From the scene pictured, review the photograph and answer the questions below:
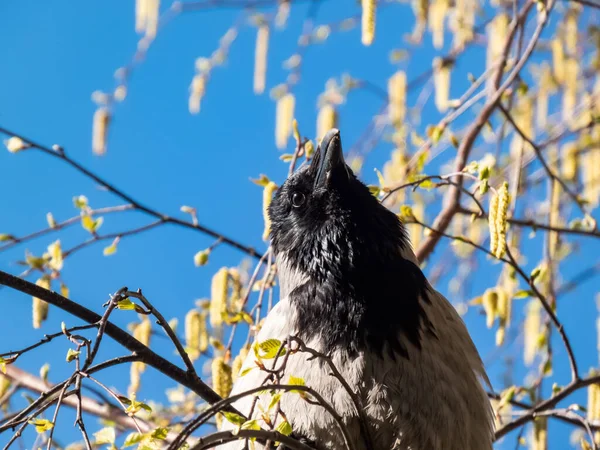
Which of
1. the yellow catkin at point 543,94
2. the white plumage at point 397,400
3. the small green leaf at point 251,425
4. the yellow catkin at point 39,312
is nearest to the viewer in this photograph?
the small green leaf at point 251,425

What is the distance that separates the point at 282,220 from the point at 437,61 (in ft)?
5.48

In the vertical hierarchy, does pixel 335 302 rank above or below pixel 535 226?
below

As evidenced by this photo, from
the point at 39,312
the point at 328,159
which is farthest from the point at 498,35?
the point at 39,312

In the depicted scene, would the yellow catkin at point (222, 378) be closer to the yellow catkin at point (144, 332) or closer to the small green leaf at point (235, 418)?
the yellow catkin at point (144, 332)

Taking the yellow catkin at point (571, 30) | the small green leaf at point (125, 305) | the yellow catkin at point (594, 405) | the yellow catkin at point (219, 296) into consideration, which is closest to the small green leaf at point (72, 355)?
the small green leaf at point (125, 305)

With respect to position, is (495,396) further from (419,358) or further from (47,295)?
(47,295)

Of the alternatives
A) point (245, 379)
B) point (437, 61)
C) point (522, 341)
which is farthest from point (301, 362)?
point (522, 341)

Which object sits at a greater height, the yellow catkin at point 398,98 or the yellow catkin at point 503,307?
the yellow catkin at point 398,98

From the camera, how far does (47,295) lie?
1.76 metres

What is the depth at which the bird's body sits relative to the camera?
2465 mm

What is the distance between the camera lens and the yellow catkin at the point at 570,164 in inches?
176

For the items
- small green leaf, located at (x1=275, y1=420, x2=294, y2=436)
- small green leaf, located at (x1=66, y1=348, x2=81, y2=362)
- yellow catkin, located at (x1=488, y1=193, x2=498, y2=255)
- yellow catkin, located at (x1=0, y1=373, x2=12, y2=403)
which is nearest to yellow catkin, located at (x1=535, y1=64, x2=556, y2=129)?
yellow catkin, located at (x1=488, y1=193, x2=498, y2=255)

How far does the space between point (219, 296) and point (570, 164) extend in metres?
2.35

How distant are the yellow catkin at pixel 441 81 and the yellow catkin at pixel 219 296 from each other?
155 centimetres
